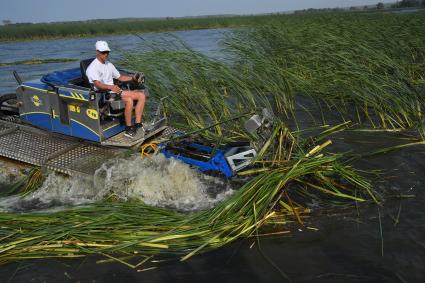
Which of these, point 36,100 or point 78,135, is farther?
point 36,100

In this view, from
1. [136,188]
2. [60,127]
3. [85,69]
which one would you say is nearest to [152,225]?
[136,188]

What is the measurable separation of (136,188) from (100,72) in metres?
1.96

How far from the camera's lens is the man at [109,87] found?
5.82 metres

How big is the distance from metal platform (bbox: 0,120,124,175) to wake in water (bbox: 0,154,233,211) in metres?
0.17

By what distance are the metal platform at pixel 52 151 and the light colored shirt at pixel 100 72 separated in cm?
99

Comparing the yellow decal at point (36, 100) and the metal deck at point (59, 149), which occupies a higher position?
the yellow decal at point (36, 100)

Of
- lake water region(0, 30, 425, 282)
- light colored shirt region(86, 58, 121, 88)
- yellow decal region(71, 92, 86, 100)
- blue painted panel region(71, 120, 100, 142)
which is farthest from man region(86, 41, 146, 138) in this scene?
lake water region(0, 30, 425, 282)

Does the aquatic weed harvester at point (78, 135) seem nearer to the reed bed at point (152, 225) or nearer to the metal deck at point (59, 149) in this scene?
the metal deck at point (59, 149)

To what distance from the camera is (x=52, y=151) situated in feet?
19.1

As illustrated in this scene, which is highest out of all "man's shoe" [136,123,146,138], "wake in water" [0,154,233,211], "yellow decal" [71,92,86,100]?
"yellow decal" [71,92,86,100]

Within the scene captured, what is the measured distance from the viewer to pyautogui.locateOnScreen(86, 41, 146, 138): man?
19.1 feet

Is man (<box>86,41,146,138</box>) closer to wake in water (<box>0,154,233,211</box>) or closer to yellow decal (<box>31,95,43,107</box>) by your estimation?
wake in water (<box>0,154,233,211</box>)

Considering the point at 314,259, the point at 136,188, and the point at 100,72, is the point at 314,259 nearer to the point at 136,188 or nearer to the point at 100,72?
the point at 136,188

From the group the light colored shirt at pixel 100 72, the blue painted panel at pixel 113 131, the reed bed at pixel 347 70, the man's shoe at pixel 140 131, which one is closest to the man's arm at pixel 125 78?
the light colored shirt at pixel 100 72
